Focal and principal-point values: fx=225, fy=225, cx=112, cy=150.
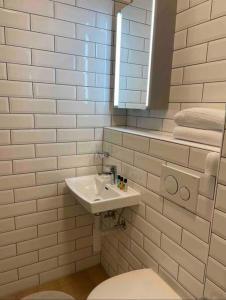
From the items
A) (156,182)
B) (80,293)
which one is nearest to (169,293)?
(156,182)

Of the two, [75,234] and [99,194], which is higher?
[99,194]

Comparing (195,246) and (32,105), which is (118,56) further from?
(195,246)

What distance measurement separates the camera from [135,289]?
1.12 metres

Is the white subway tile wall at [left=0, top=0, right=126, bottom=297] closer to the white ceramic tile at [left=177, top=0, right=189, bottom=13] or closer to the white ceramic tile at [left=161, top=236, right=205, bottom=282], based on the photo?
the white ceramic tile at [left=177, top=0, right=189, bottom=13]

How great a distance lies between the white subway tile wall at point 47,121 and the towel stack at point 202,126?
0.78 m

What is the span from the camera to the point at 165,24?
4.48 feet

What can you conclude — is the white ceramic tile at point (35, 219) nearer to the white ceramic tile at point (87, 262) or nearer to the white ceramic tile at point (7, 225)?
the white ceramic tile at point (7, 225)

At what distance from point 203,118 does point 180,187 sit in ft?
1.10

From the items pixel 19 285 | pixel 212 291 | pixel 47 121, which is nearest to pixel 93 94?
pixel 47 121

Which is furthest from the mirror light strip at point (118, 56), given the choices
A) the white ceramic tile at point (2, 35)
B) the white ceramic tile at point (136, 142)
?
the white ceramic tile at point (2, 35)

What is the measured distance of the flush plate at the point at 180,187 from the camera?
100cm

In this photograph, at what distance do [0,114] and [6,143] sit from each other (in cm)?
19

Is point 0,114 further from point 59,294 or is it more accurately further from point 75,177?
point 59,294

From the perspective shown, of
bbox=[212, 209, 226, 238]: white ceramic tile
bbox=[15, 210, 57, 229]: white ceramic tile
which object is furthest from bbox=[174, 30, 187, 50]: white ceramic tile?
bbox=[15, 210, 57, 229]: white ceramic tile
